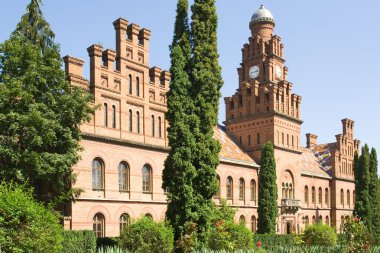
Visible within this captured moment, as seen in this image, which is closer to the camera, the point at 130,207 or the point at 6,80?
the point at 6,80

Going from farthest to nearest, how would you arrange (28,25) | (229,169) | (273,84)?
1. (273,84)
2. (229,169)
3. (28,25)

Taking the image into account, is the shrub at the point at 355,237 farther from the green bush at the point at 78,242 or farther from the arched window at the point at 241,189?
the arched window at the point at 241,189

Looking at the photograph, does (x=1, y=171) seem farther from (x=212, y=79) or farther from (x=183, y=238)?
(x=212, y=79)

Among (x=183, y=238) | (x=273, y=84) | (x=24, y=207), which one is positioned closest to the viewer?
(x=24, y=207)

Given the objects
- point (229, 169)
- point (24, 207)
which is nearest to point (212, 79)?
point (24, 207)

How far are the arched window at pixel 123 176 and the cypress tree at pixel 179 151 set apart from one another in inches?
317

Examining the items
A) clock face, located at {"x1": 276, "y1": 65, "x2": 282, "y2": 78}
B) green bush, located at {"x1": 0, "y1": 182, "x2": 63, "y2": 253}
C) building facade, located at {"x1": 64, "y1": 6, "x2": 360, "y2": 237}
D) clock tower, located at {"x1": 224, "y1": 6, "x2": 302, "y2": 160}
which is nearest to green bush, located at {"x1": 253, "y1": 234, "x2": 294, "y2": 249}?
building facade, located at {"x1": 64, "y1": 6, "x2": 360, "y2": 237}

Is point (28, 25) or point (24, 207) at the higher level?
point (28, 25)

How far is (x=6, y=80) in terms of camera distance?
24000 mm

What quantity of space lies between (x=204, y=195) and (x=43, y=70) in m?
10.3

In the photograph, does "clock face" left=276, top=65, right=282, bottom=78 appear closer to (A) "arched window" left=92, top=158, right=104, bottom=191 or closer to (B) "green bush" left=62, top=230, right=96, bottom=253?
(A) "arched window" left=92, top=158, right=104, bottom=191

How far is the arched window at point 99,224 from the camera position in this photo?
100ft

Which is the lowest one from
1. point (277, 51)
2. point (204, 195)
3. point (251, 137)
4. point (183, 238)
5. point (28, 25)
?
point (183, 238)

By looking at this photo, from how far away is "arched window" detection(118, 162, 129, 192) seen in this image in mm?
32875
